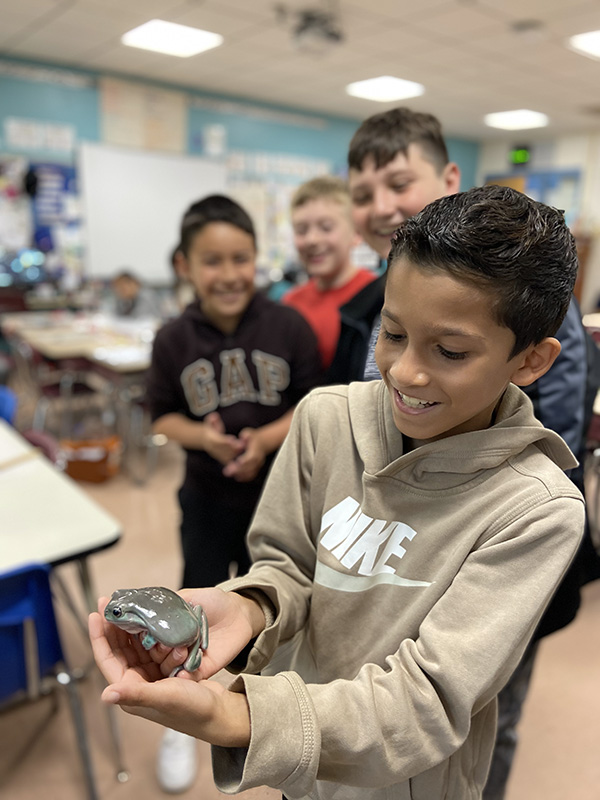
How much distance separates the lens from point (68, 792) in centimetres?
165

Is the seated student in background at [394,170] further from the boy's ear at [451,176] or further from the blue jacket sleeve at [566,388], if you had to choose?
the blue jacket sleeve at [566,388]

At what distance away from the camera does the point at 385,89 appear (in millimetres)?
6430

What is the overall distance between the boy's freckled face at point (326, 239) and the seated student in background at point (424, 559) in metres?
1.12

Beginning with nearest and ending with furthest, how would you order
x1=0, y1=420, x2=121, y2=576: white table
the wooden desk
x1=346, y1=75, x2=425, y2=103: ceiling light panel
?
x1=0, y1=420, x2=121, y2=576: white table
the wooden desk
x1=346, y1=75, x2=425, y2=103: ceiling light panel

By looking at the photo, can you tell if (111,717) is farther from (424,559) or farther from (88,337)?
(88,337)

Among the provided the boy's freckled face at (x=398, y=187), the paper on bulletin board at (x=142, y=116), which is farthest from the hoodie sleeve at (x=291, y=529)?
the paper on bulletin board at (x=142, y=116)

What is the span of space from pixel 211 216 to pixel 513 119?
23.7 ft

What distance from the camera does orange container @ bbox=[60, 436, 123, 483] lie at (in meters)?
3.69

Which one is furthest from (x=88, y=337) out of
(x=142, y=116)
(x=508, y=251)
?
(x=508, y=251)

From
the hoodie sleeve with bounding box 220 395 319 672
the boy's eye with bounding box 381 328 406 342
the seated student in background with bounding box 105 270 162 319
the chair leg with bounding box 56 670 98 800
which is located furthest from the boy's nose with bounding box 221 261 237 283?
the seated student in background with bounding box 105 270 162 319

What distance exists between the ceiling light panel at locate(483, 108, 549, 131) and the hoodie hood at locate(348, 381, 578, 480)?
686 centimetres

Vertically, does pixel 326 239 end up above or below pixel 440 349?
above

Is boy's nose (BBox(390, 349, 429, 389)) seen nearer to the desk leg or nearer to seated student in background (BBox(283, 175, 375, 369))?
seated student in background (BBox(283, 175, 375, 369))

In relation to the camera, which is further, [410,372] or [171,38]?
[171,38]
